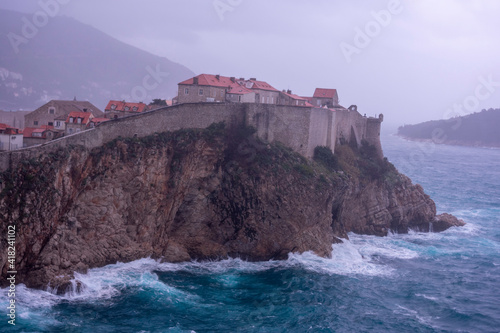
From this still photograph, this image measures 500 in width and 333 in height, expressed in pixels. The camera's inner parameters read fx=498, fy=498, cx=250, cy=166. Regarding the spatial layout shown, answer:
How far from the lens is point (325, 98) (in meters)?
64.4

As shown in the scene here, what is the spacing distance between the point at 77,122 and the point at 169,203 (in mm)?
11322

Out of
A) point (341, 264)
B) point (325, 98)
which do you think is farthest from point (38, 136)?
point (325, 98)

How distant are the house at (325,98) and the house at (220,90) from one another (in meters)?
7.94

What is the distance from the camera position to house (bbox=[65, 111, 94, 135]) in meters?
43.1

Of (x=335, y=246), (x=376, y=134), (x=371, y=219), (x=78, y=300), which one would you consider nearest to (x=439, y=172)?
(x=376, y=134)

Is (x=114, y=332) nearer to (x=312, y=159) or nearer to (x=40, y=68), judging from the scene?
(x=312, y=159)

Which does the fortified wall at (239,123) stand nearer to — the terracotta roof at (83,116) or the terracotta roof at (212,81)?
the terracotta roof at (83,116)

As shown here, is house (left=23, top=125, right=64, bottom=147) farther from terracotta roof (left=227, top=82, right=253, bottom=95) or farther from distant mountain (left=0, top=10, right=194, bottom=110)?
distant mountain (left=0, top=10, right=194, bottom=110)

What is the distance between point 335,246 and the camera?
46312mm

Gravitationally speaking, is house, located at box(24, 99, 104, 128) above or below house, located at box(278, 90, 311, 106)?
below

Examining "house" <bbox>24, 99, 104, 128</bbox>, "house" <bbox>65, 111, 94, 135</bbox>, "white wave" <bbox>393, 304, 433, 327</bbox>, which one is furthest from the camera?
"house" <bbox>24, 99, 104, 128</bbox>

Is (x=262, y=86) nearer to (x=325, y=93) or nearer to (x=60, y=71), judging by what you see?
(x=325, y=93)

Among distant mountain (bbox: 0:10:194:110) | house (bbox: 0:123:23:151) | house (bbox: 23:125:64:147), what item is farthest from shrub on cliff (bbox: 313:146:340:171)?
distant mountain (bbox: 0:10:194:110)

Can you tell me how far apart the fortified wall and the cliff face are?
93 centimetres
